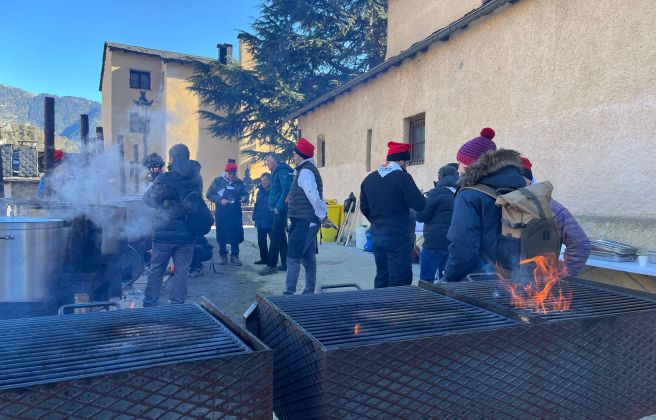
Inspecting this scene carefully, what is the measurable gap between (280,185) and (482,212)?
193 inches

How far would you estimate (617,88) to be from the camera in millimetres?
5598

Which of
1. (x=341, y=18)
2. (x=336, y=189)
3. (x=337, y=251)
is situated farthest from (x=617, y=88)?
(x=341, y=18)

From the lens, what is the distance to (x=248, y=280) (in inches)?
288

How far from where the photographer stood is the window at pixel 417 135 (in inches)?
403

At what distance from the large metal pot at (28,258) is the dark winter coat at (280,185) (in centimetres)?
361

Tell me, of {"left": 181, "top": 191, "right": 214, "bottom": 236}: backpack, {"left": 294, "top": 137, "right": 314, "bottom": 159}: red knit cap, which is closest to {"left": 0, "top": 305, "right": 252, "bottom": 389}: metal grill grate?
{"left": 181, "top": 191, "right": 214, "bottom": 236}: backpack

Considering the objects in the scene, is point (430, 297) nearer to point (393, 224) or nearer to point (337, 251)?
point (393, 224)

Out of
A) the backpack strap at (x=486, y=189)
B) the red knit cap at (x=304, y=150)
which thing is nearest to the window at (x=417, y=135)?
the red knit cap at (x=304, y=150)

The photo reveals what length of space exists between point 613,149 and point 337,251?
6.18 m

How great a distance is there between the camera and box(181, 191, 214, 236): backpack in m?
5.13

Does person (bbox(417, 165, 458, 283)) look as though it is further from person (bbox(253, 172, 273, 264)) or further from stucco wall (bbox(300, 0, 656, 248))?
person (bbox(253, 172, 273, 264))

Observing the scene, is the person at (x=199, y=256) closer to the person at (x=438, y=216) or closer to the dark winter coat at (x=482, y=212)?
the person at (x=438, y=216)

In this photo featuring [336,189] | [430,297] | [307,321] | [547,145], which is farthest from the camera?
[336,189]

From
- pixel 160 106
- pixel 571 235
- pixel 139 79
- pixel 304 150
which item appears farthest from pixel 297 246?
pixel 139 79
